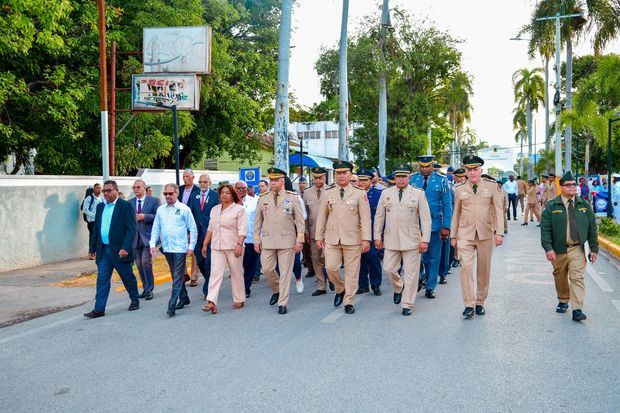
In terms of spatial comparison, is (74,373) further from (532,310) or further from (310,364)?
(532,310)

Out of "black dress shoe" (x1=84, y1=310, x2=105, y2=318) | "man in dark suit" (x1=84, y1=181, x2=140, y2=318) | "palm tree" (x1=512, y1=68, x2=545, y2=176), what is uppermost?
"palm tree" (x1=512, y1=68, x2=545, y2=176)

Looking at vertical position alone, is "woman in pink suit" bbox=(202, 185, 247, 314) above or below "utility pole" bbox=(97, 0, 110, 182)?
below

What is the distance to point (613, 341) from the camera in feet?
21.5

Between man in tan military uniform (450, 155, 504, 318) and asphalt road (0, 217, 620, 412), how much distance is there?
44 cm

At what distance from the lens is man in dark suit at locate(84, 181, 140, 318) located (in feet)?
27.4

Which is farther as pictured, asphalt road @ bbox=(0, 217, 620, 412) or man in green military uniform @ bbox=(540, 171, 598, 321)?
man in green military uniform @ bbox=(540, 171, 598, 321)

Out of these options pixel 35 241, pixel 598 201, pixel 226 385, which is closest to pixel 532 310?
pixel 226 385

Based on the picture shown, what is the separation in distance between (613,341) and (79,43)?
1713 cm

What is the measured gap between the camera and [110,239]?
8.35 meters

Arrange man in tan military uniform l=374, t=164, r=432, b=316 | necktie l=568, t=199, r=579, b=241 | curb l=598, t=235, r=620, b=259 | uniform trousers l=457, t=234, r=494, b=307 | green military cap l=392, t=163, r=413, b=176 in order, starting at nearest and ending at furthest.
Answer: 1. necktie l=568, t=199, r=579, b=241
2. uniform trousers l=457, t=234, r=494, b=307
3. man in tan military uniform l=374, t=164, r=432, b=316
4. green military cap l=392, t=163, r=413, b=176
5. curb l=598, t=235, r=620, b=259

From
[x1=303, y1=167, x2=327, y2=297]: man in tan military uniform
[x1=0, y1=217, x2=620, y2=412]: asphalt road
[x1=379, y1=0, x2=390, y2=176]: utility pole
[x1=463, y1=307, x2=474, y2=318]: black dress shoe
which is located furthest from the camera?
[x1=379, y1=0, x2=390, y2=176]: utility pole

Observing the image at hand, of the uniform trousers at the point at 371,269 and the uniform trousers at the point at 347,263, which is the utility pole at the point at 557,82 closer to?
the uniform trousers at the point at 371,269

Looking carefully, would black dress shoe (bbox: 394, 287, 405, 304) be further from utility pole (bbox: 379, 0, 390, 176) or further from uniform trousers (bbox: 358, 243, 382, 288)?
utility pole (bbox: 379, 0, 390, 176)

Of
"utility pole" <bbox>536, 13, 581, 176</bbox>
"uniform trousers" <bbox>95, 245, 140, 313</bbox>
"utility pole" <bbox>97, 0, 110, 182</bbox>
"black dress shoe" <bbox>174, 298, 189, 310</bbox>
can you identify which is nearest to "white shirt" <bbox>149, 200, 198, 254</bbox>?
"uniform trousers" <bbox>95, 245, 140, 313</bbox>
